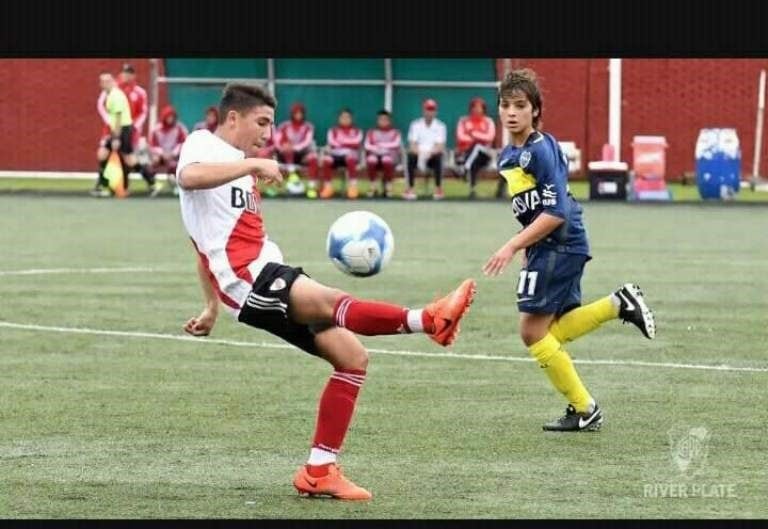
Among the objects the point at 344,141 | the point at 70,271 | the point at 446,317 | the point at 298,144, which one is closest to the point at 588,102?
the point at 344,141

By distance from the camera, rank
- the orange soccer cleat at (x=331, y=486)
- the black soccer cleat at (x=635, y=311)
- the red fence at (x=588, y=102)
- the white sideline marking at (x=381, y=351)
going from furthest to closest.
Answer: the red fence at (x=588, y=102) < the white sideline marking at (x=381, y=351) < the black soccer cleat at (x=635, y=311) < the orange soccer cleat at (x=331, y=486)

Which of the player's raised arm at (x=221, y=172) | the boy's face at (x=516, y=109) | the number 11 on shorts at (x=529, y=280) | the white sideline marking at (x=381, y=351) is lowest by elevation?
the white sideline marking at (x=381, y=351)

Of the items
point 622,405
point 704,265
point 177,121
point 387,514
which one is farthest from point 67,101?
point 387,514

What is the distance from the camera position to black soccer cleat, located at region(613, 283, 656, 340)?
32.8 feet

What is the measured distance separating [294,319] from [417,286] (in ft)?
30.2

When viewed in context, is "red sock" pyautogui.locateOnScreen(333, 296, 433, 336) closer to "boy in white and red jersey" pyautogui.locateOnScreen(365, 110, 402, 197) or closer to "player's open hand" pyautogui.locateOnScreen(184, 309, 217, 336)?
"player's open hand" pyautogui.locateOnScreen(184, 309, 217, 336)

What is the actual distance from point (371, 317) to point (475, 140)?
26.1 m

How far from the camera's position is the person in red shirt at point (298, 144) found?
34375 mm

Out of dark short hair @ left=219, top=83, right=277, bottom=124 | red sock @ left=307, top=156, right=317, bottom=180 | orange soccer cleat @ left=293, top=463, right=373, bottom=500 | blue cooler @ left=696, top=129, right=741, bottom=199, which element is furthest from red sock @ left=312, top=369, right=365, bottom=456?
red sock @ left=307, top=156, right=317, bottom=180

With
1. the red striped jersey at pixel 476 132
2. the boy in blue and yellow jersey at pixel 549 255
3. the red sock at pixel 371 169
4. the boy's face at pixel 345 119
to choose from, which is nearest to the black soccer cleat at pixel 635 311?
the boy in blue and yellow jersey at pixel 549 255

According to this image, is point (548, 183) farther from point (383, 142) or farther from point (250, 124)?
point (383, 142)

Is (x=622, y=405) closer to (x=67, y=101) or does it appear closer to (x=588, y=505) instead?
(x=588, y=505)

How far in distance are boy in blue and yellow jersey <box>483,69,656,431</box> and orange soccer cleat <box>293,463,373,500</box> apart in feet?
6.62

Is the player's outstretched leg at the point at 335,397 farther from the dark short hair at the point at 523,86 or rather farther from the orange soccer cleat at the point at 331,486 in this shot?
the dark short hair at the point at 523,86
